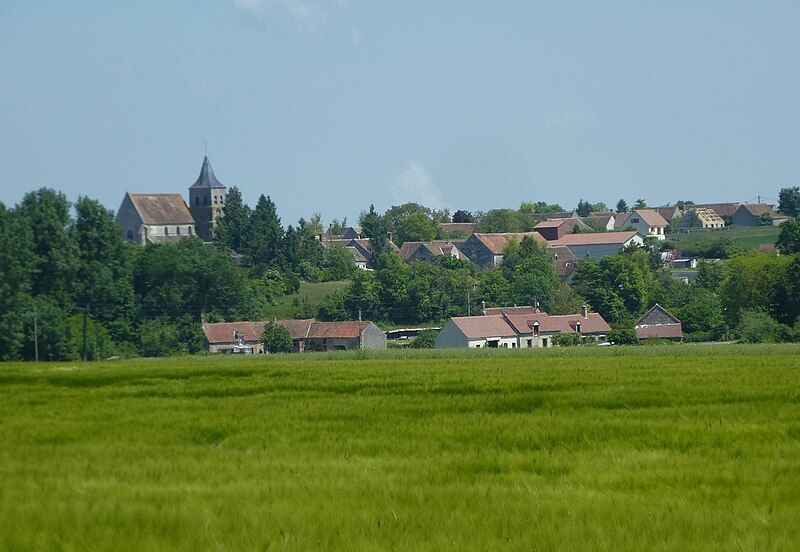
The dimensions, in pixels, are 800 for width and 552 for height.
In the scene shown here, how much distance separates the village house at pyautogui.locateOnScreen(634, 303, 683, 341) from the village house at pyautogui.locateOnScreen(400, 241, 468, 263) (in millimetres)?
66173


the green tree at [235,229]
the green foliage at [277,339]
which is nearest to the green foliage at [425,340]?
the green foliage at [277,339]

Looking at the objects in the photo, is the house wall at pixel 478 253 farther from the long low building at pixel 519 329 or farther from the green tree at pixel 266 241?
the long low building at pixel 519 329

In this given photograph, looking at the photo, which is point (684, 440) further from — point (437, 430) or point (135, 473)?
point (135, 473)

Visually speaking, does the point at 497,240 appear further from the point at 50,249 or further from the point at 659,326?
the point at 50,249

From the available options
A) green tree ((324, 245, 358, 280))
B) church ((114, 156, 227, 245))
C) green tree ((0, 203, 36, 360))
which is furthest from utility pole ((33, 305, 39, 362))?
church ((114, 156, 227, 245))

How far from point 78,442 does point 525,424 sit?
621 centimetres

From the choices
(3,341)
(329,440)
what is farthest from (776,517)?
(3,341)

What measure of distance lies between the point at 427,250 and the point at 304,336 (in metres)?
68.5

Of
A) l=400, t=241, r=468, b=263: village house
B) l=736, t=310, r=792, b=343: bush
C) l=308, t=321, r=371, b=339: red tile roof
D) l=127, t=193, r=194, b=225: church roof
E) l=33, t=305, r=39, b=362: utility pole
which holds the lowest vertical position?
l=736, t=310, r=792, b=343: bush

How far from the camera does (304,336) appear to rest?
390 ft

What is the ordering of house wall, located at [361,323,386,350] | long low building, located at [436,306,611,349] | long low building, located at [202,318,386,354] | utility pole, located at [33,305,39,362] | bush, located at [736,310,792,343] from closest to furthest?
utility pole, located at [33,305,39,362], bush, located at [736,310,792,343], long low building, located at [436,306,611,349], house wall, located at [361,323,386,350], long low building, located at [202,318,386,354]

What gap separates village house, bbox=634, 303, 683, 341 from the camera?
11294 cm

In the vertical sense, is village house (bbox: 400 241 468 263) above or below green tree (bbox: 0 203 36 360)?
above

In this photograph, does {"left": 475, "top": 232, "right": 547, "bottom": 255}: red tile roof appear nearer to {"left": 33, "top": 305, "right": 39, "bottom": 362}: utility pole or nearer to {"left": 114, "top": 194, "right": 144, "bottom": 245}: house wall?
{"left": 114, "top": 194, "right": 144, "bottom": 245}: house wall
